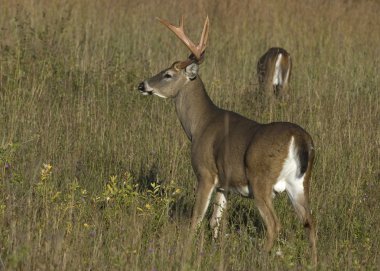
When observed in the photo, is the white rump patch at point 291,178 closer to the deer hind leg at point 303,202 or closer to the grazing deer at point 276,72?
the deer hind leg at point 303,202

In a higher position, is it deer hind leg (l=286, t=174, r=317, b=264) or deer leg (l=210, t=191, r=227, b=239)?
deer hind leg (l=286, t=174, r=317, b=264)

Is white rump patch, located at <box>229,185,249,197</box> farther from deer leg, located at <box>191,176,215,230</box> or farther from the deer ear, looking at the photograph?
the deer ear

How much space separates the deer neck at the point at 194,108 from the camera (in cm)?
667

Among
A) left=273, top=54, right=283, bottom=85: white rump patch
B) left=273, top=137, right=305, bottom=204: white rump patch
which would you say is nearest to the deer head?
left=273, top=137, right=305, bottom=204: white rump patch

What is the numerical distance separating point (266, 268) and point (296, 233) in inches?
40.0

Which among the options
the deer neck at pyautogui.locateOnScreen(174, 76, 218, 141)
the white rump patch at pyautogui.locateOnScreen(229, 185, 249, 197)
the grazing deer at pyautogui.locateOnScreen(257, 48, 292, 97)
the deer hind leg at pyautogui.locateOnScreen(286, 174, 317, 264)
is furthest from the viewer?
the grazing deer at pyautogui.locateOnScreen(257, 48, 292, 97)

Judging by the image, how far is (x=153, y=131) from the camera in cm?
805

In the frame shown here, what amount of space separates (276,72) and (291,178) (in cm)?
474

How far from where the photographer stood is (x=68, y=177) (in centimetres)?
683

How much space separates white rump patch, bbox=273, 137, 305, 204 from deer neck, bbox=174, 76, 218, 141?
3.46ft

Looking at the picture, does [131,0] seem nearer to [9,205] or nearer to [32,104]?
[32,104]

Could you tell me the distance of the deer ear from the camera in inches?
274

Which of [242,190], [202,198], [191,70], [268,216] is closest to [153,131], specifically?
[191,70]

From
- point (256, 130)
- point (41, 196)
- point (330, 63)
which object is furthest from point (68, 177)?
point (330, 63)
